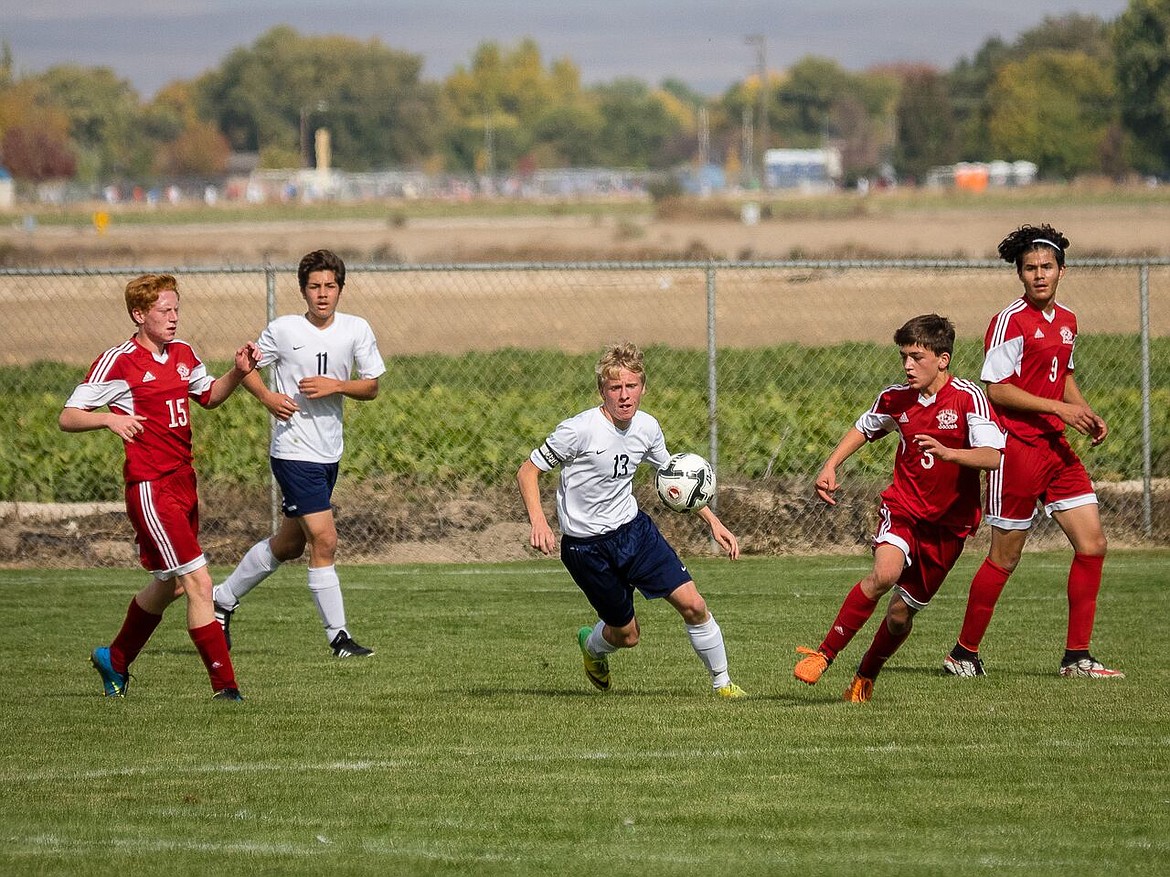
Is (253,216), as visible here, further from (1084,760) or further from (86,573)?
(1084,760)

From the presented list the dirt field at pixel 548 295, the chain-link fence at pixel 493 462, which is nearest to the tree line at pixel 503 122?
the dirt field at pixel 548 295

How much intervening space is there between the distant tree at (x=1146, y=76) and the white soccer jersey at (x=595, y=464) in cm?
10759

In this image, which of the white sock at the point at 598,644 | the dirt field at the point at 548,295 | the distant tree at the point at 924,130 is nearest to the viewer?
the white sock at the point at 598,644

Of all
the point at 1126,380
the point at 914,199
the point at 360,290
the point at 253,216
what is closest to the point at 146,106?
the point at 253,216

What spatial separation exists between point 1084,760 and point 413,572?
672 centimetres

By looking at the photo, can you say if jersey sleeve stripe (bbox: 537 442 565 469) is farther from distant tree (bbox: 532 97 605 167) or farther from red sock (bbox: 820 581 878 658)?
distant tree (bbox: 532 97 605 167)

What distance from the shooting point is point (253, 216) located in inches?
3686

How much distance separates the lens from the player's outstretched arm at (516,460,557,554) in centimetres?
716

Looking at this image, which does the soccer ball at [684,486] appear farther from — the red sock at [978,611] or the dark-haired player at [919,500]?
the red sock at [978,611]

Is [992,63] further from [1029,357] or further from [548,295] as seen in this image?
[1029,357]

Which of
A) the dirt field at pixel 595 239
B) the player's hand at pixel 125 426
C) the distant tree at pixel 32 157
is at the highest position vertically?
the distant tree at pixel 32 157

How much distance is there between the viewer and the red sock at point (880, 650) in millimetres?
7668

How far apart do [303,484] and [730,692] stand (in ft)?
8.88

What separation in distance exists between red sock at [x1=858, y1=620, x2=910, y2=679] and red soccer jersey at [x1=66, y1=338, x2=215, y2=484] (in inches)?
129
